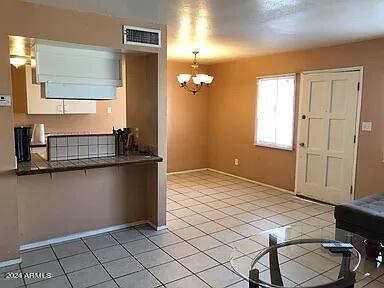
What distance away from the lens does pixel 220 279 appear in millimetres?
2682

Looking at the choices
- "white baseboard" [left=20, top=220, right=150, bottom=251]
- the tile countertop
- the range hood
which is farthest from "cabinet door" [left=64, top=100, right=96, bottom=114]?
"white baseboard" [left=20, top=220, right=150, bottom=251]

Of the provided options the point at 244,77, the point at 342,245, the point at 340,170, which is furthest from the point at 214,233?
the point at 244,77

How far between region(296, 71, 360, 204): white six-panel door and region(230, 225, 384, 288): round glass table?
5.69 ft

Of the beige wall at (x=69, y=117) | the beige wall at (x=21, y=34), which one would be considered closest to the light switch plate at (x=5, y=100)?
the beige wall at (x=21, y=34)

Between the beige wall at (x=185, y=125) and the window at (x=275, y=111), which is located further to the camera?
the beige wall at (x=185, y=125)

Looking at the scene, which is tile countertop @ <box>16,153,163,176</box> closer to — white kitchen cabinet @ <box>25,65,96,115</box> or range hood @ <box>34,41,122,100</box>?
range hood @ <box>34,41,122,100</box>

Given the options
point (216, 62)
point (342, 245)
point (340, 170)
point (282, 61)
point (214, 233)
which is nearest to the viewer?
point (342, 245)

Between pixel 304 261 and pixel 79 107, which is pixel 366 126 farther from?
pixel 79 107

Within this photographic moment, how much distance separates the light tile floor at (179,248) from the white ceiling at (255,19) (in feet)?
7.20

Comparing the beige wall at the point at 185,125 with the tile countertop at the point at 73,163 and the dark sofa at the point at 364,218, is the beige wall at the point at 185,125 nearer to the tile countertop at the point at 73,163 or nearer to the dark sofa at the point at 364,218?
the tile countertop at the point at 73,163

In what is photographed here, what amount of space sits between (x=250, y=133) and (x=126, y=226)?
10.5ft

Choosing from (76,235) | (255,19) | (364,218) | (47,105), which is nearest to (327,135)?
(364,218)

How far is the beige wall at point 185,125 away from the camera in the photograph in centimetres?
659

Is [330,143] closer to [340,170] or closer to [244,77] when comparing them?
[340,170]
